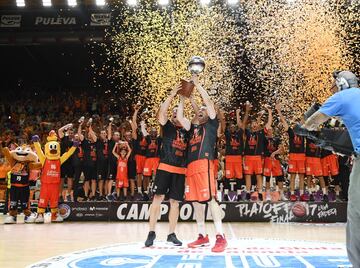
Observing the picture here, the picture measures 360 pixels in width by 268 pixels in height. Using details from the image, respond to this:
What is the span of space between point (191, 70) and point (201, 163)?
133 centimetres

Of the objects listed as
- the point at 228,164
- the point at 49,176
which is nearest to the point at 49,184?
the point at 49,176

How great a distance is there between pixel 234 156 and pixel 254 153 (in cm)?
58

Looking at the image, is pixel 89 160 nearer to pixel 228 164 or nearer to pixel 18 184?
pixel 18 184

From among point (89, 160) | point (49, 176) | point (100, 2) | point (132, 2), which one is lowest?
point (49, 176)

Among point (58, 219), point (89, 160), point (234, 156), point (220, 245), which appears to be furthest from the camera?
point (89, 160)

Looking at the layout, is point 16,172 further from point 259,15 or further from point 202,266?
point 259,15

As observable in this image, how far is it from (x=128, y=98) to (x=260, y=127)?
13.3 meters

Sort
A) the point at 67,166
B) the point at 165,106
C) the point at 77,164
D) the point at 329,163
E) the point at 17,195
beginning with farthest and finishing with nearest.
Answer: the point at 67,166, the point at 77,164, the point at 329,163, the point at 17,195, the point at 165,106

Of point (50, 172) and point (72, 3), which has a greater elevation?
point (72, 3)

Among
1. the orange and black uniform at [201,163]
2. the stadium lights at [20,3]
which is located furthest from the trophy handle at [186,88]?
the stadium lights at [20,3]

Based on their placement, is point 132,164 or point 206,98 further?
point 132,164

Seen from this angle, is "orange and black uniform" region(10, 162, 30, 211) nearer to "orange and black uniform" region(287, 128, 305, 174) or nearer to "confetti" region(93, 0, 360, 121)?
"orange and black uniform" region(287, 128, 305, 174)

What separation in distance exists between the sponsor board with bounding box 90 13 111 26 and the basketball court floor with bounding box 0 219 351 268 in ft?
44.2

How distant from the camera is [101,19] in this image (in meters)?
21.4
